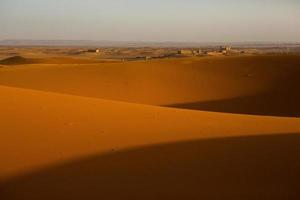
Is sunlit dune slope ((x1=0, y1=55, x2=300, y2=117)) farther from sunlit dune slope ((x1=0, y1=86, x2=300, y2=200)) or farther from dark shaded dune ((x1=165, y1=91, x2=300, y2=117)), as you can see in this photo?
sunlit dune slope ((x1=0, y1=86, x2=300, y2=200))

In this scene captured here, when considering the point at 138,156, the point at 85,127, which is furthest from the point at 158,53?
the point at 138,156

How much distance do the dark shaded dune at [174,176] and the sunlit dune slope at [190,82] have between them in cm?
1496

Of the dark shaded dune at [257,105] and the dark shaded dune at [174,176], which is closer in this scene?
the dark shaded dune at [174,176]

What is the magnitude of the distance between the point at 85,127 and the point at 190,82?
57.0ft

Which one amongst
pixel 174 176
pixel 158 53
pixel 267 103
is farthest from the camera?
pixel 158 53

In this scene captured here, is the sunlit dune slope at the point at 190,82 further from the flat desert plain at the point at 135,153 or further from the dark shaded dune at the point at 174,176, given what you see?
the dark shaded dune at the point at 174,176

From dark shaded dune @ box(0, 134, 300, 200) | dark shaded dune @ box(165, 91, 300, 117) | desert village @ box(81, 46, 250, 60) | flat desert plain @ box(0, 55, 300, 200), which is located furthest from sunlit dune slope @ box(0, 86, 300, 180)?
desert village @ box(81, 46, 250, 60)

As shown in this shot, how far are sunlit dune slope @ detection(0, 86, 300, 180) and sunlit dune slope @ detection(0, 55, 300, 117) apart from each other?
448 inches

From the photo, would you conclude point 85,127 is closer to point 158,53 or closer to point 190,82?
point 190,82

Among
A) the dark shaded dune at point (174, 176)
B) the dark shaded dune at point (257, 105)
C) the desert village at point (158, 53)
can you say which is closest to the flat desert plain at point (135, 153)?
the dark shaded dune at point (174, 176)

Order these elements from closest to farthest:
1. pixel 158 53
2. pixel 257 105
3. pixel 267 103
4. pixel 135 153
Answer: pixel 135 153 → pixel 257 105 → pixel 267 103 → pixel 158 53

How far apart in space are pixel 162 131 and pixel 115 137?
1062mm

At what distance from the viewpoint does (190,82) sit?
1006 inches

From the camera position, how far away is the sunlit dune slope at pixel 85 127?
6.70 meters
